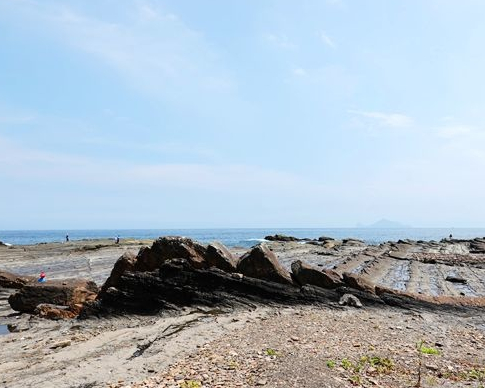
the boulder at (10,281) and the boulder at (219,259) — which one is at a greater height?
the boulder at (219,259)

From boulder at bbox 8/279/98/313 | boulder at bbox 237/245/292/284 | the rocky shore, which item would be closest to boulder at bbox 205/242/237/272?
the rocky shore

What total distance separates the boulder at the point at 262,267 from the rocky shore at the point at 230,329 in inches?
1.7

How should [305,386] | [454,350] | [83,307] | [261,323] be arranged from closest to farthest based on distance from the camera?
1. [305,386]
2. [454,350]
3. [261,323]
4. [83,307]

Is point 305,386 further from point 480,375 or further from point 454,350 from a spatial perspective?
point 454,350

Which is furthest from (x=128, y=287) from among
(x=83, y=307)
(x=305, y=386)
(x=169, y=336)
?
(x=305, y=386)

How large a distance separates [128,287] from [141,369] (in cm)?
870

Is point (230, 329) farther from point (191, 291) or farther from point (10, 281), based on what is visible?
point (10, 281)

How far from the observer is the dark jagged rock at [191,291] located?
57.5 ft

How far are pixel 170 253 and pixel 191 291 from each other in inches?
100

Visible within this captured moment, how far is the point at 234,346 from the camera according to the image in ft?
37.3

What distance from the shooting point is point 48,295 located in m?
19.4

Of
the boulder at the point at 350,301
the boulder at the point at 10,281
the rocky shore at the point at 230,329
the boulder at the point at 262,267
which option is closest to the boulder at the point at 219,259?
the rocky shore at the point at 230,329

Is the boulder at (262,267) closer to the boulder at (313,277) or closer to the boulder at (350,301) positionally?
the boulder at (313,277)

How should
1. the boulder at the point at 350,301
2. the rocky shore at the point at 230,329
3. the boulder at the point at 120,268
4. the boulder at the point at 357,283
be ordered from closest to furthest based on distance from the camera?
the rocky shore at the point at 230,329 < the boulder at the point at 350,301 < the boulder at the point at 357,283 < the boulder at the point at 120,268
